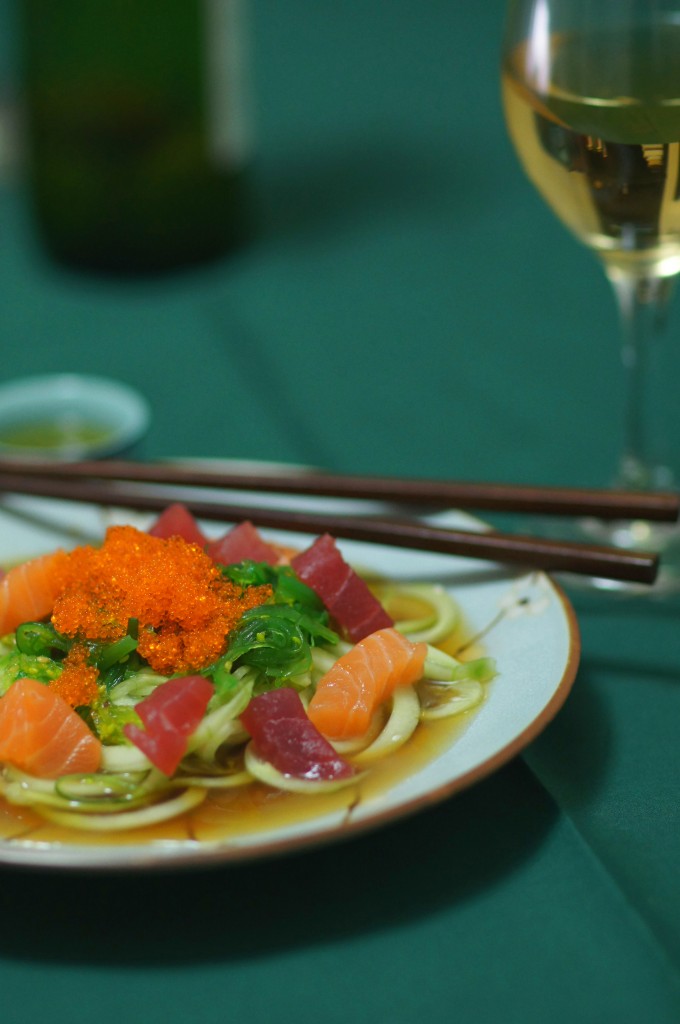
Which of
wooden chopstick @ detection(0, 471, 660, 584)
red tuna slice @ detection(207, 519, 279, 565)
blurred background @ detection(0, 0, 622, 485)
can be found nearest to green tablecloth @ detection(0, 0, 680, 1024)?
blurred background @ detection(0, 0, 622, 485)

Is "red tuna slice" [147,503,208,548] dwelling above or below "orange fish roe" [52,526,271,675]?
below

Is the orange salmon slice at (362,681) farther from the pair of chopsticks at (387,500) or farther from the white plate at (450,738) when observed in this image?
the pair of chopsticks at (387,500)

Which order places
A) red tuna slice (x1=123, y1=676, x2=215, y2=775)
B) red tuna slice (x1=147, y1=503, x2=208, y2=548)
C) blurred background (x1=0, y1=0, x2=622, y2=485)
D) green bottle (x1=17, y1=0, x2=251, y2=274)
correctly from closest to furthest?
red tuna slice (x1=123, y1=676, x2=215, y2=775)
red tuna slice (x1=147, y1=503, x2=208, y2=548)
blurred background (x1=0, y1=0, x2=622, y2=485)
green bottle (x1=17, y1=0, x2=251, y2=274)

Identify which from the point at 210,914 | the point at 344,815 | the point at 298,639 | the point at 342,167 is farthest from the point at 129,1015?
the point at 342,167

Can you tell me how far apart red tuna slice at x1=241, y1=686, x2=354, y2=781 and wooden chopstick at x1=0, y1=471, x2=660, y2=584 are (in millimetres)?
355

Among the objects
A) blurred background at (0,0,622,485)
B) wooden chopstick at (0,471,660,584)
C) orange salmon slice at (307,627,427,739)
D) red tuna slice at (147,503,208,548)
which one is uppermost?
red tuna slice at (147,503,208,548)

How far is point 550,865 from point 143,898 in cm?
34

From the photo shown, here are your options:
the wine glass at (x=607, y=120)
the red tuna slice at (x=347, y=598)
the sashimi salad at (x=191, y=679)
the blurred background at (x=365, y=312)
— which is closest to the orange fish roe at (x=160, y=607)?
the sashimi salad at (x=191, y=679)

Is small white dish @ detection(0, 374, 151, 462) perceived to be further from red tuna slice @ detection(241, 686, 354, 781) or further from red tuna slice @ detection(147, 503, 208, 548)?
red tuna slice @ detection(241, 686, 354, 781)

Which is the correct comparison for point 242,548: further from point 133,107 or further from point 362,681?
point 133,107

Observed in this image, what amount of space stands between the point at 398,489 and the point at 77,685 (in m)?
0.51

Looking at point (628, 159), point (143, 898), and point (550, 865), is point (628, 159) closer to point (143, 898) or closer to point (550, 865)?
point (550, 865)

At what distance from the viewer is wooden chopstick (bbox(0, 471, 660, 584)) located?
1.35 meters

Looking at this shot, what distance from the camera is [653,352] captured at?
171 cm
